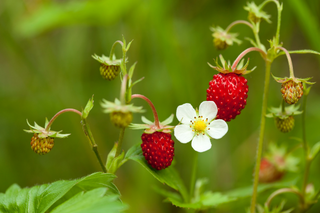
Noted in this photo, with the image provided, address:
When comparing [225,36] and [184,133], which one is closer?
[184,133]

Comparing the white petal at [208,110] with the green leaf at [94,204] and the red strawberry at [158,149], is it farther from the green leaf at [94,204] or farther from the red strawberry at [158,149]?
the green leaf at [94,204]

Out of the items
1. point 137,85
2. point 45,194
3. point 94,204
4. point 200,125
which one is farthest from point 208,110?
point 137,85

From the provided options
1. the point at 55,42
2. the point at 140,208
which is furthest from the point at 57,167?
the point at 55,42

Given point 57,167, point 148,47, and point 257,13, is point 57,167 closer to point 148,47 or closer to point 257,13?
point 148,47

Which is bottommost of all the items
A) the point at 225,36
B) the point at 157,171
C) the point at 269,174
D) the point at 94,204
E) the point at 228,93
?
the point at 269,174

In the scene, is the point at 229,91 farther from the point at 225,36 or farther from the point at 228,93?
the point at 225,36

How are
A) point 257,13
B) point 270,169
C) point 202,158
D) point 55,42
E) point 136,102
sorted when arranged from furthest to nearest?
point 55,42, point 136,102, point 202,158, point 270,169, point 257,13
